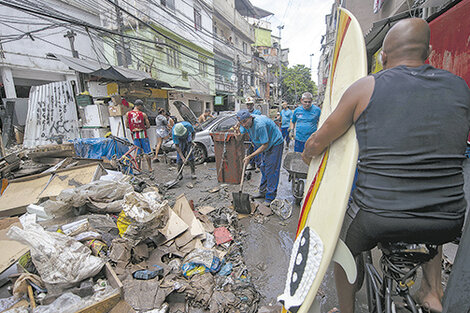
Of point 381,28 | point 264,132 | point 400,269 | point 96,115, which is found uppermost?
point 381,28

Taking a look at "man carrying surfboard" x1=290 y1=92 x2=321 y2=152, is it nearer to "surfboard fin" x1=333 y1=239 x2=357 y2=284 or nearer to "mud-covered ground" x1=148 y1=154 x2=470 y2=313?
"mud-covered ground" x1=148 y1=154 x2=470 y2=313

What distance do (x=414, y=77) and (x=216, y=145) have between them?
14.3ft

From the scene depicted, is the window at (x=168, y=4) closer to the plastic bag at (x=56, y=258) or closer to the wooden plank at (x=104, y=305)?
the plastic bag at (x=56, y=258)

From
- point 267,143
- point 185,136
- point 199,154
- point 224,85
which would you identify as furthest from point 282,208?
point 224,85

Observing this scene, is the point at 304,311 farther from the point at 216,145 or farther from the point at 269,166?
the point at 216,145

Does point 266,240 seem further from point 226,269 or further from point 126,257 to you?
point 126,257

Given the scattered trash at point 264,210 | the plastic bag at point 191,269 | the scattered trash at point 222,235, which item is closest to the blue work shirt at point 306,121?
the scattered trash at point 264,210

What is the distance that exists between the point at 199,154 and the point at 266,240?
4659mm

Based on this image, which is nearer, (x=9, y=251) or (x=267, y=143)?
(x=9, y=251)

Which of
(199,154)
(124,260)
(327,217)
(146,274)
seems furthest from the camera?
(199,154)

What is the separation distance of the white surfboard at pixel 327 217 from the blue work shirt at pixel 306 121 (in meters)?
3.87

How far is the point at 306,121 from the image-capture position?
5016 mm

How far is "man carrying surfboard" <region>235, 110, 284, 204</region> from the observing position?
3.69m

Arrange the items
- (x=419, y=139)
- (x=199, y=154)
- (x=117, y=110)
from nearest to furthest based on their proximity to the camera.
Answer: (x=419, y=139) < (x=199, y=154) < (x=117, y=110)
